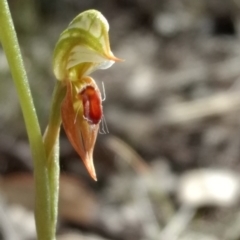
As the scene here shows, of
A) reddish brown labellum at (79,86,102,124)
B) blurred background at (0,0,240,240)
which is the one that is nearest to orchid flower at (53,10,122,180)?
reddish brown labellum at (79,86,102,124)

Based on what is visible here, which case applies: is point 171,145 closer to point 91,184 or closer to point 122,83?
point 91,184

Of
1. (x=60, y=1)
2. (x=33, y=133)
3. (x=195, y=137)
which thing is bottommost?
(x=33, y=133)

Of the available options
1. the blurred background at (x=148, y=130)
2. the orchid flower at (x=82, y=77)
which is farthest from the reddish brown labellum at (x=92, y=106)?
the blurred background at (x=148, y=130)

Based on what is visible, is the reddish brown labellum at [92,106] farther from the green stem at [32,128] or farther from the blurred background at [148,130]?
the blurred background at [148,130]

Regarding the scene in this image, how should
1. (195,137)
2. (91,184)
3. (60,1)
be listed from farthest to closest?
(60,1) → (195,137) → (91,184)

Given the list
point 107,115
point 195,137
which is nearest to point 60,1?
point 107,115
